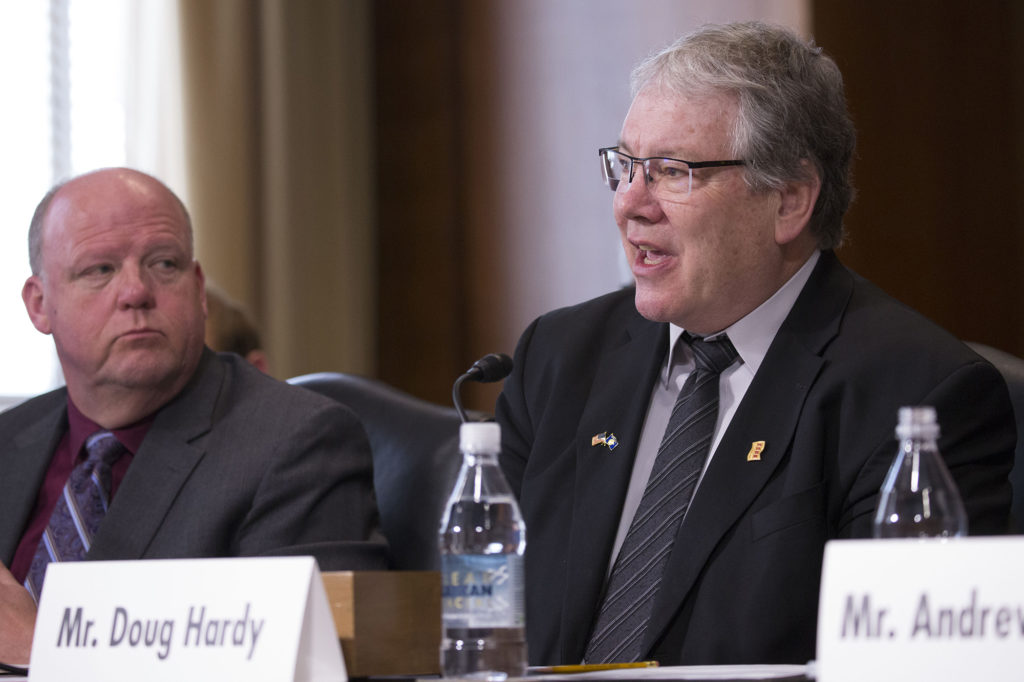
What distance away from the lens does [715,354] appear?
2.14 meters

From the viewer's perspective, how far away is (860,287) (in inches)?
85.7

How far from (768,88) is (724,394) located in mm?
523

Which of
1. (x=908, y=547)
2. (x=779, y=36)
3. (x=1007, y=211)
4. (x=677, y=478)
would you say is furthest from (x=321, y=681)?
(x=1007, y=211)

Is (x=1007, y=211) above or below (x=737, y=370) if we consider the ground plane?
above

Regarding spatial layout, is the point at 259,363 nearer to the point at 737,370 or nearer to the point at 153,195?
the point at 153,195

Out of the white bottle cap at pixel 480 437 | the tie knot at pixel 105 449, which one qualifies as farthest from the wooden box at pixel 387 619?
the tie knot at pixel 105 449

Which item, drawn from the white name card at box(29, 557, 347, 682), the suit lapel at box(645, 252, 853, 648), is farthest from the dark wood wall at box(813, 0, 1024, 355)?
the white name card at box(29, 557, 347, 682)

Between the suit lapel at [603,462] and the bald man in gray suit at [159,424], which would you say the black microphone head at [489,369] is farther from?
the bald man in gray suit at [159,424]

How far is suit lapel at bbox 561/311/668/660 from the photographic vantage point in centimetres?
199

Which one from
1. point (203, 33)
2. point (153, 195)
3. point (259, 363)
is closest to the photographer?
point (153, 195)

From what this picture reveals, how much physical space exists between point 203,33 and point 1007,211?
2.86 m

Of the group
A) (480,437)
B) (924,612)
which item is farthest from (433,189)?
(924,612)

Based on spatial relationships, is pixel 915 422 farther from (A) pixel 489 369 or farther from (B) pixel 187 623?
(B) pixel 187 623

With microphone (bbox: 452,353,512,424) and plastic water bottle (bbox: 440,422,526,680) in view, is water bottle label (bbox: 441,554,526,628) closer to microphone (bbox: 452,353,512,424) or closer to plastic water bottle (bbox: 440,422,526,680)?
plastic water bottle (bbox: 440,422,526,680)
